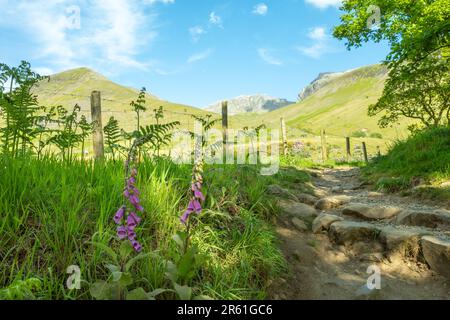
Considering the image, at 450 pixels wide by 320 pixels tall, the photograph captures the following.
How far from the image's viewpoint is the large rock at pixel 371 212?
5480mm

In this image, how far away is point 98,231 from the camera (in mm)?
2732

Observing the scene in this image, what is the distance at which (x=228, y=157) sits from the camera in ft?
25.0

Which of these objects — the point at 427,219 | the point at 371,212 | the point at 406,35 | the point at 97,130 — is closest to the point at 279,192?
the point at 371,212

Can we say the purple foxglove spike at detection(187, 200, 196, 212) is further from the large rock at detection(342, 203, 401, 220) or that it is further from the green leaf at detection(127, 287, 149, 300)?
the large rock at detection(342, 203, 401, 220)

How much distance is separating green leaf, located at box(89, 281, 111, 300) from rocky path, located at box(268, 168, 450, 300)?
61.0 inches

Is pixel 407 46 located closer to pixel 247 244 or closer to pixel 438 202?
pixel 438 202

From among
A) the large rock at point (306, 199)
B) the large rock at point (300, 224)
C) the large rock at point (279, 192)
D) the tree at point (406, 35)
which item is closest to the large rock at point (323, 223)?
the large rock at point (300, 224)

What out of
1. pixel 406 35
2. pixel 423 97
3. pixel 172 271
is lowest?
pixel 172 271

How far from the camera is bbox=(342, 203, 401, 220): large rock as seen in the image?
5.48 meters

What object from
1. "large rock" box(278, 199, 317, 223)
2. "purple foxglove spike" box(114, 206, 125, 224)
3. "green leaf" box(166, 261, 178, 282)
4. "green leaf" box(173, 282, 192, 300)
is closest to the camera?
"purple foxglove spike" box(114, 206, 125, 224)

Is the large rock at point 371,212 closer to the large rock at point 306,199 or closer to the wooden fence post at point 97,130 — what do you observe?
the large rock at point 306,199

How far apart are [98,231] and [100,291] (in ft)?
1.83

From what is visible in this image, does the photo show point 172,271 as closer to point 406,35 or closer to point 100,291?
point 100,291

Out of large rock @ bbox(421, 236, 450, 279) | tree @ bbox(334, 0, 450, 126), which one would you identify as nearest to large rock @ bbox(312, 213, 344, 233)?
large rock @ bbox(421, 236, 450, 279)
